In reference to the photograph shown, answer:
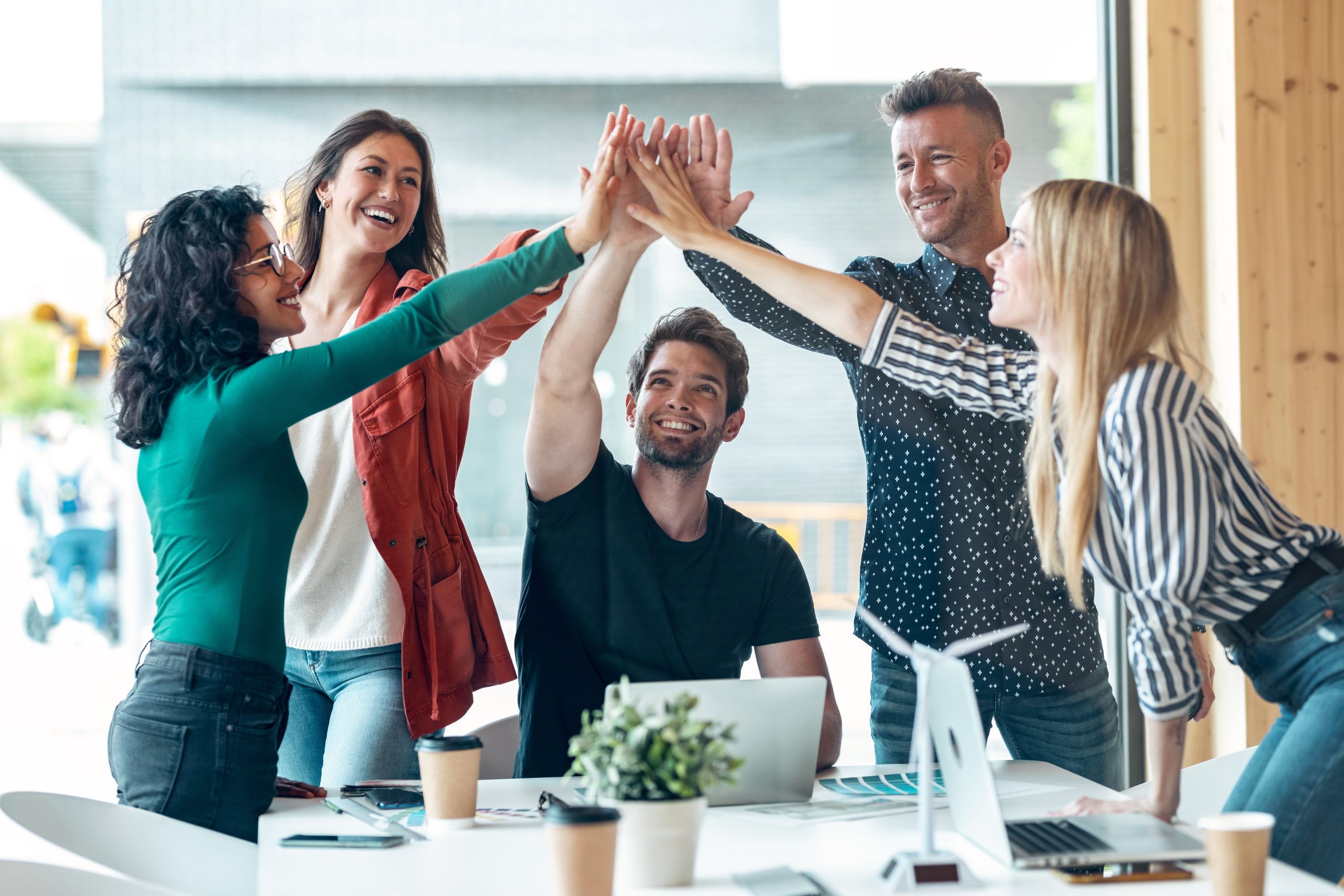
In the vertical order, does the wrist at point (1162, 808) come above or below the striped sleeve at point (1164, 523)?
below

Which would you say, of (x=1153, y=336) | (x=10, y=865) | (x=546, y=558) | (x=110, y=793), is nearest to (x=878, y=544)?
(x=546, y=558)

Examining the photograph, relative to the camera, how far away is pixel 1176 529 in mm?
1250

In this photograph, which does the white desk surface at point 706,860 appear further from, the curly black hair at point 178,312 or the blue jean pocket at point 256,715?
the curly black hair at point 178,312

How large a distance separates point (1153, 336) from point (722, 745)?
71 cm

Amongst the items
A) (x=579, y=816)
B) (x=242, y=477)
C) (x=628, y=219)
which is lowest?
(x=579, y=816)

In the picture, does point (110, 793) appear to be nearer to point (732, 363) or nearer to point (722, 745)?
point (732, 363)

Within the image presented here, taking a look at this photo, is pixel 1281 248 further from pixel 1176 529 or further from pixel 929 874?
pixel 929 874

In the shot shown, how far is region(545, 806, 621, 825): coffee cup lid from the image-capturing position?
3.52 ft

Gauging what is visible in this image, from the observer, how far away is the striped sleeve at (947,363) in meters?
1.69

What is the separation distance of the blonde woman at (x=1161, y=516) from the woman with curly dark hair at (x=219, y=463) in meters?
0.76

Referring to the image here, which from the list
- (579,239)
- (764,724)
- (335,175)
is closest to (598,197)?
(579,239)

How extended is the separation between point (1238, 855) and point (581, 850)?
59 centimetres

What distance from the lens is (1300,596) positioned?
53.1 inches

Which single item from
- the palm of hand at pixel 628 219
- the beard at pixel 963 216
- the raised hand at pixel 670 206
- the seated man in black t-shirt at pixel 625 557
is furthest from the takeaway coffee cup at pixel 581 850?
the beard at pixel 963 216
